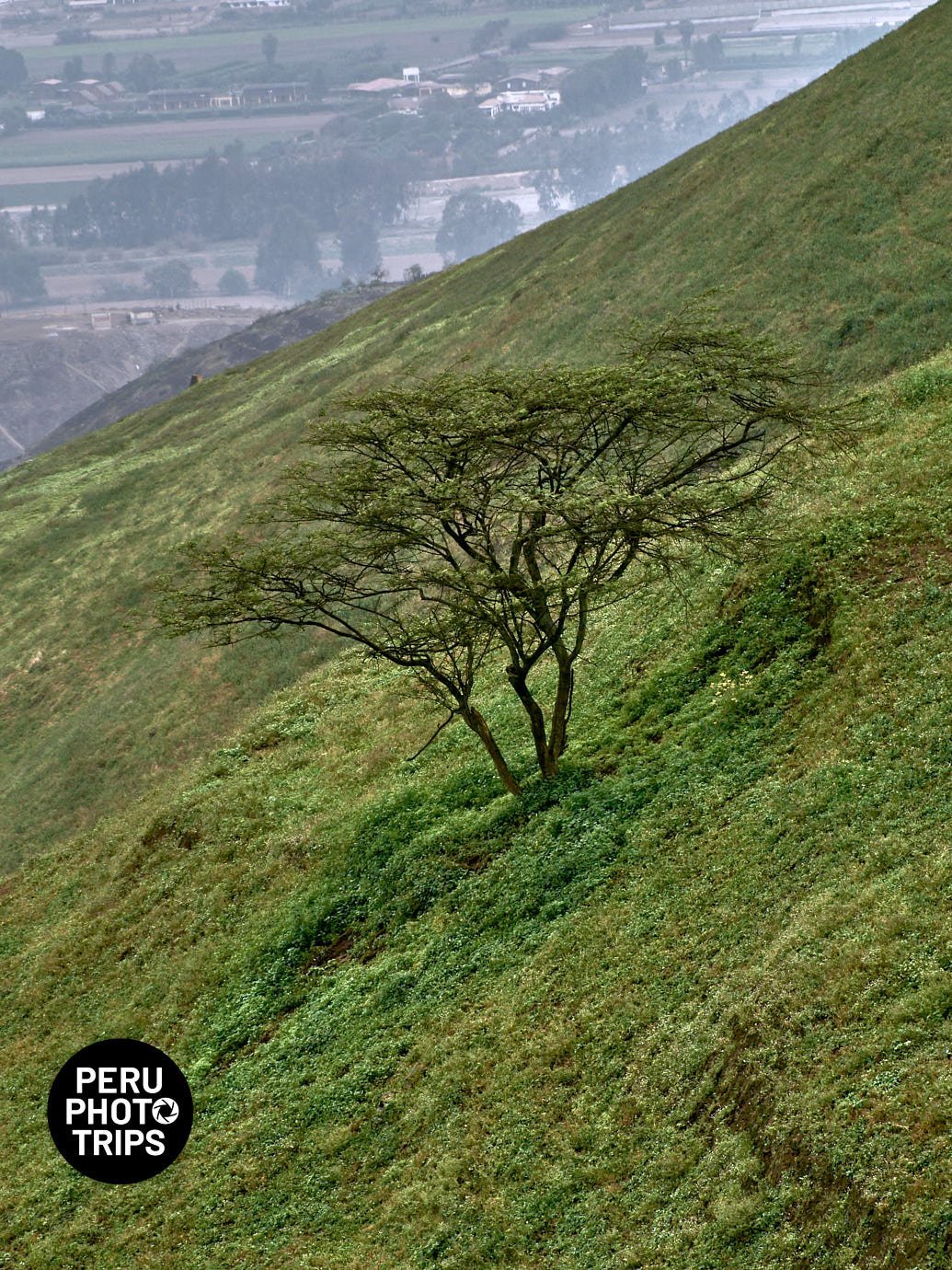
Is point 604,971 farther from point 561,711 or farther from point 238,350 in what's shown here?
point 238,350

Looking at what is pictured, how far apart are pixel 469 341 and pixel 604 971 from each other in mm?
50348

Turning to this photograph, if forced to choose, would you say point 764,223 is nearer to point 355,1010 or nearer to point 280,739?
point 280,739

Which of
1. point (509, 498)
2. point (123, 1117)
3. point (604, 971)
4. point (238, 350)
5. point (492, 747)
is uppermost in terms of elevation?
point (509, 498)

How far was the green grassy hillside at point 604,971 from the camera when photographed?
1343 cm

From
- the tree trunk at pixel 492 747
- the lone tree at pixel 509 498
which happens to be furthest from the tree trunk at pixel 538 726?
the tree trunk at pixel 492 747

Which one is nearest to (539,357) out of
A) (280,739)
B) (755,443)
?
(755,443)

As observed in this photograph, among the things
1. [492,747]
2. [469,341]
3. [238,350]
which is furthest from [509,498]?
[238,350]

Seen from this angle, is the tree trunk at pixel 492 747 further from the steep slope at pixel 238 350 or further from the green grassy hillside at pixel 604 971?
the steep slope at pixel 238 350

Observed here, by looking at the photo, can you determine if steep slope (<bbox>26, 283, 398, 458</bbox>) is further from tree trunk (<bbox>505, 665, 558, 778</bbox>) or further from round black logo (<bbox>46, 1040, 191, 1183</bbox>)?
round black logo (<bbox>46, 1040, 191, 1183</bbox>)

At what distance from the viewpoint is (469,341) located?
63844mm

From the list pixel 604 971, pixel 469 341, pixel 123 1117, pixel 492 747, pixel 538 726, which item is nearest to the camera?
pixel 604 971

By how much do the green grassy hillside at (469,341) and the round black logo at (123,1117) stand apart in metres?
8.71

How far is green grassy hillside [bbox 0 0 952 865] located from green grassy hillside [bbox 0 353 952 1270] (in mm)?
7641

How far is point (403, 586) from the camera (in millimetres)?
21672
